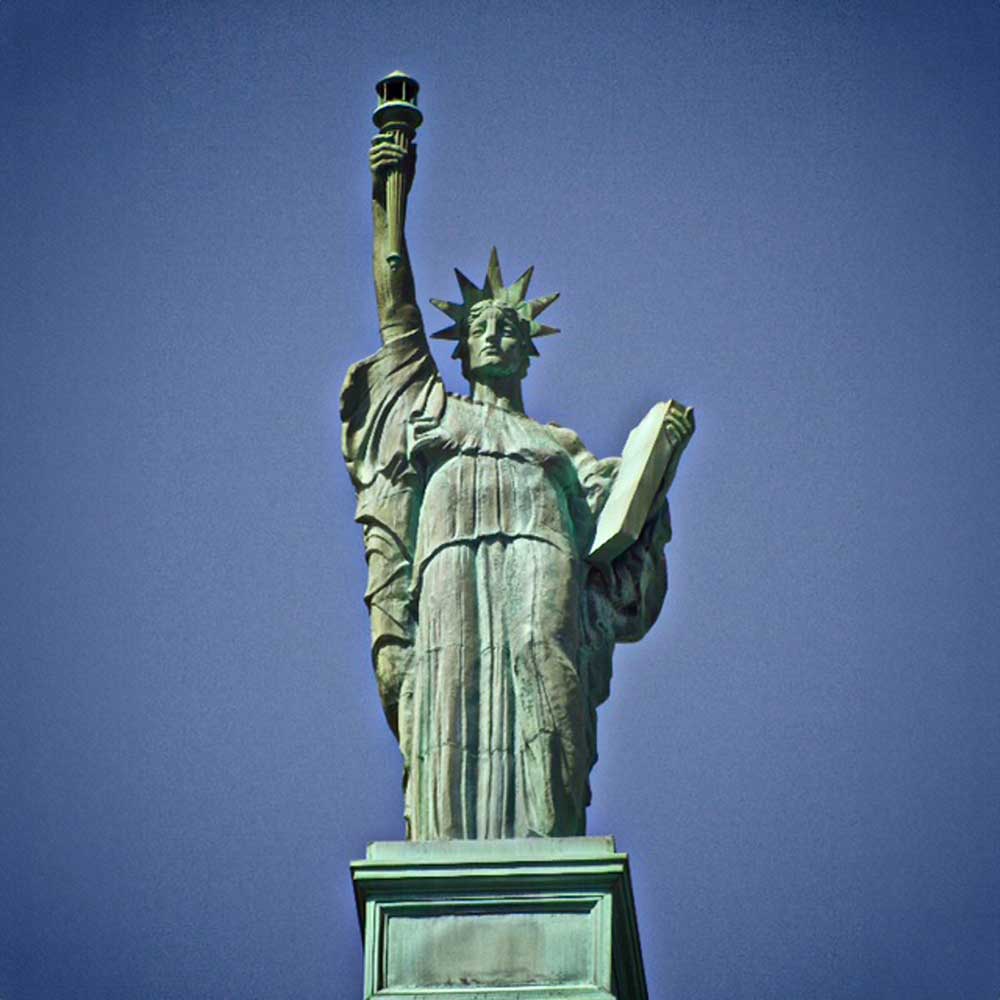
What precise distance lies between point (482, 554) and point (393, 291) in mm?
2264

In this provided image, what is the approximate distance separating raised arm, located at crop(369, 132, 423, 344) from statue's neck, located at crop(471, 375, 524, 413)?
63 centimetres

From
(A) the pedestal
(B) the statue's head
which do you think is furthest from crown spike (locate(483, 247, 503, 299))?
(A) the pedestal

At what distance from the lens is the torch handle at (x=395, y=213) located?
2680 centimetres

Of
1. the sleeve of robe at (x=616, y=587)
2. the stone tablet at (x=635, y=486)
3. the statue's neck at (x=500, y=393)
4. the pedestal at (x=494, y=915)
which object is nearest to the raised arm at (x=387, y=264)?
the statue's neck at (x=500, y=393)

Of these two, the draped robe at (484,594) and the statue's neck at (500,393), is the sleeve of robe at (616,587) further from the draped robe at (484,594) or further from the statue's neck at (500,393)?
the statue's neck at (500,393)

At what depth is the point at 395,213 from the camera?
88.3 feet

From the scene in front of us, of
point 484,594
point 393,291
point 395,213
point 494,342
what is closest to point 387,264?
point 393,291

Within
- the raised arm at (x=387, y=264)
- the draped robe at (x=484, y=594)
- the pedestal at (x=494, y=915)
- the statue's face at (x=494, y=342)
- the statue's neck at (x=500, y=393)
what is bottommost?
the pedestal at (x=494, y=915)

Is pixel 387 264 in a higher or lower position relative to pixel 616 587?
higher

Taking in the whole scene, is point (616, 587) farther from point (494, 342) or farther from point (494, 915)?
point (494, 915)

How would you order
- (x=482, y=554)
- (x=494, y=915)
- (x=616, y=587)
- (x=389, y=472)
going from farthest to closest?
(x=389, y=472), (x=616, y=587), (x=482, y=554), (x=494, y=915)

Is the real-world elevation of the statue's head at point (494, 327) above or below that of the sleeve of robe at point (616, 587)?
above

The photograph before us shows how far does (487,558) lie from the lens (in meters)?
25.6

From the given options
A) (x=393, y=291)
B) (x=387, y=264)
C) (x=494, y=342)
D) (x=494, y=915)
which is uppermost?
(x=387, y=264)
